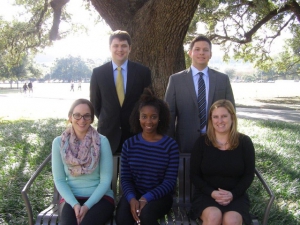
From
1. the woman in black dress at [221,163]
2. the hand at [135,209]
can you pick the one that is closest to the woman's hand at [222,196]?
the woman in black dress at [221,163]

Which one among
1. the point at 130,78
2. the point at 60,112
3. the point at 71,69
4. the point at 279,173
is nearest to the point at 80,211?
the point at 130,78

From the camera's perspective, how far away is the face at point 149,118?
3.45 m

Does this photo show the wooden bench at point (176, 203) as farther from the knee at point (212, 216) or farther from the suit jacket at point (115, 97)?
the suit jacket at point (115, 97)

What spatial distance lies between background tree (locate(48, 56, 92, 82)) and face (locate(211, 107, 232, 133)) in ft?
349

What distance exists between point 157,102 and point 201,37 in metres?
0.88

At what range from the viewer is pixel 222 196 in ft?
10.6

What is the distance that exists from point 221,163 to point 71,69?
10945 cm

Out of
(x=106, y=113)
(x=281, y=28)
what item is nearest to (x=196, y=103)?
(x=106, y=113)

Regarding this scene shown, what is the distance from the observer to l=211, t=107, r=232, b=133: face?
3.38 meters

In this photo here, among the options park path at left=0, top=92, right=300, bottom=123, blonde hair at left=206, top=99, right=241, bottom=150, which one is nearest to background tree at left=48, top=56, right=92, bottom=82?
park path at left=0, top=92, right=300, bottom=123

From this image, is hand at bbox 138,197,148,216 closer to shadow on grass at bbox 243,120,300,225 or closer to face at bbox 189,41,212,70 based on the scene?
face at bbox 189,41,212,70

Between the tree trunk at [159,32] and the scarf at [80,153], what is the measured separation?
3.37m

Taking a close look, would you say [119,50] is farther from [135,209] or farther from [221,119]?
[135,209]

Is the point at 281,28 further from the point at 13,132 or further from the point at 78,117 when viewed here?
the point at 78,117
